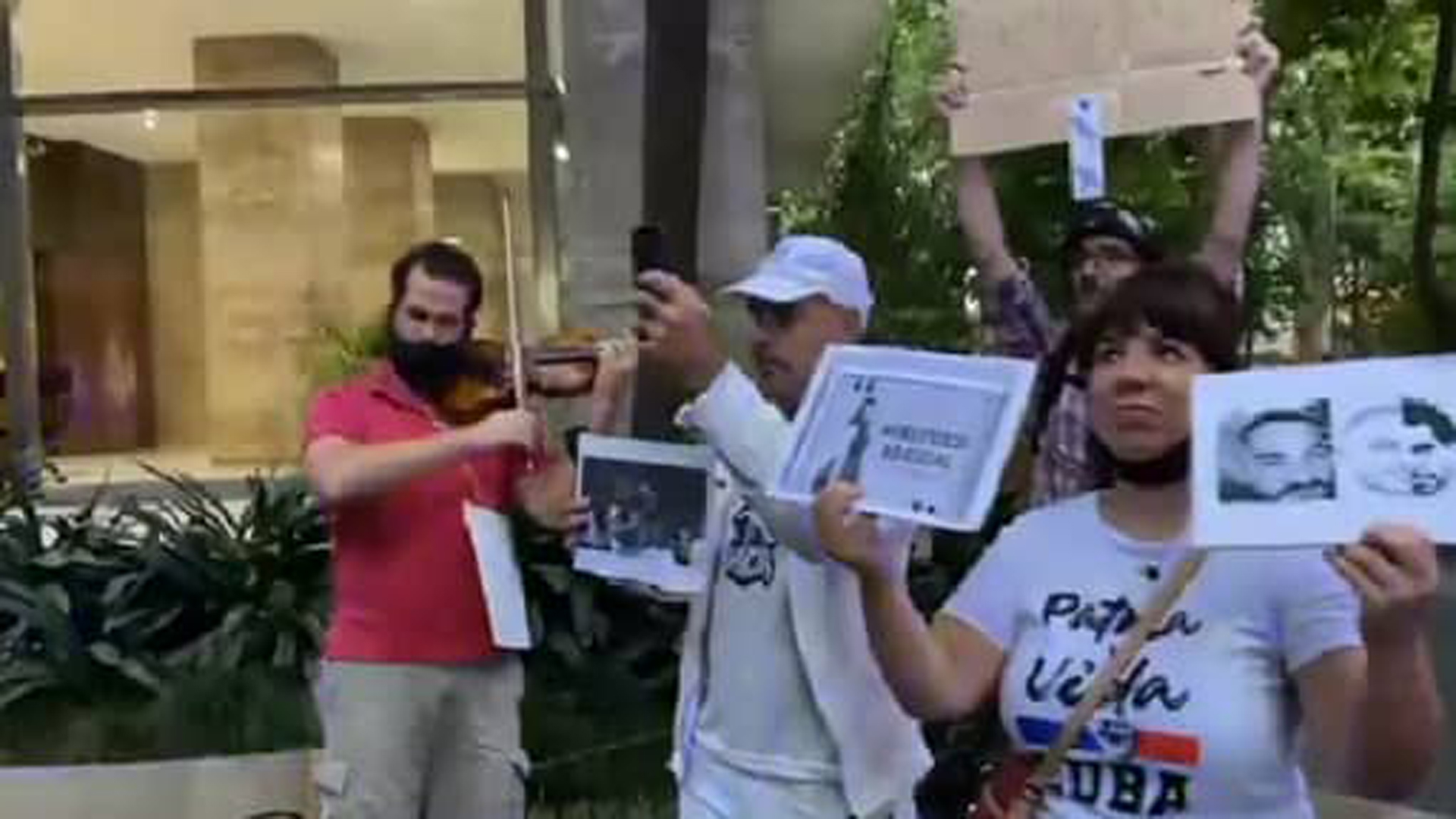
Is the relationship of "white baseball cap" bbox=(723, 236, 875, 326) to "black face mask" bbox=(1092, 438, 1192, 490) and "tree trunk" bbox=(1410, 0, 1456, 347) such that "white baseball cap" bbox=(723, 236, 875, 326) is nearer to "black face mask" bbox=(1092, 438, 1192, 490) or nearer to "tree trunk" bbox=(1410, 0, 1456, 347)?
"black face mask" bbox=(1092, 438, 1192, 490)

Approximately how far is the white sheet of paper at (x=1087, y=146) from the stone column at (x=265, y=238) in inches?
355

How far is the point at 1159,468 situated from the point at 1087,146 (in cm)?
224

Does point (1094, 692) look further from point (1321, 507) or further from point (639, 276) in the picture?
point (639, 276)

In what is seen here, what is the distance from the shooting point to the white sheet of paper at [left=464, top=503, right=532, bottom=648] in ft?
16.7

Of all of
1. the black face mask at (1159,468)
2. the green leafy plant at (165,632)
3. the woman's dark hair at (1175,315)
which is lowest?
the green leafy plant at (165,632)

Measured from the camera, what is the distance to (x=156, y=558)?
7.72 meters

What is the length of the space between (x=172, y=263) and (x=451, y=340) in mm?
9523

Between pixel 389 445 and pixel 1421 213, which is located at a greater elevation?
pixel 1421 213

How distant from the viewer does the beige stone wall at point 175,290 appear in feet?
46.0

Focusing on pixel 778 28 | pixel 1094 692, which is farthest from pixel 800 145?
pixel 1094 692

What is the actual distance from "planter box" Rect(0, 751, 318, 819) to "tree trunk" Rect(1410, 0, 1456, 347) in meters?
3.74

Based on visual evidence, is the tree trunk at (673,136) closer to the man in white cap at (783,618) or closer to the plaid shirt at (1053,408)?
the plaid shirt at (1053,408)

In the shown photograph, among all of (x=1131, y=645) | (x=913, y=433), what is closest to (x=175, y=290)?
(x=913, y=433)

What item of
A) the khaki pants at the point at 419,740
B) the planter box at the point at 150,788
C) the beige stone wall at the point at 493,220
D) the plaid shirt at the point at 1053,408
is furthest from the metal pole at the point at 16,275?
the plaid shirt at the point at 1053,408
